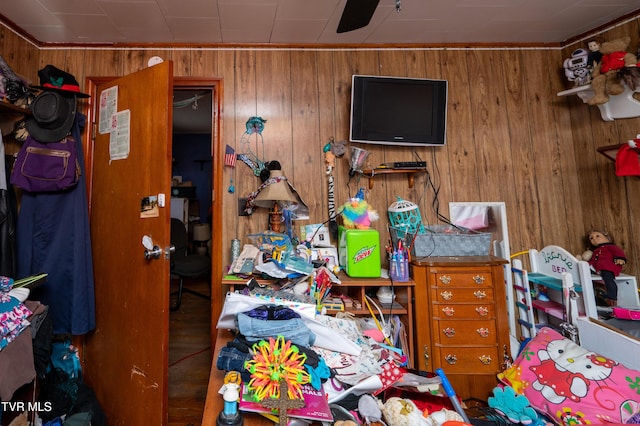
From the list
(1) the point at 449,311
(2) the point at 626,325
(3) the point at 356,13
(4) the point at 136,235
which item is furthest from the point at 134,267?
(2) the point at 626,325

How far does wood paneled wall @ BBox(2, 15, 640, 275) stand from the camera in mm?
2115

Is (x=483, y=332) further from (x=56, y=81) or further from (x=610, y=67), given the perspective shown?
(x=56, y=81)

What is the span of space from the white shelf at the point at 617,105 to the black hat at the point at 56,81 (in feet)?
10.9

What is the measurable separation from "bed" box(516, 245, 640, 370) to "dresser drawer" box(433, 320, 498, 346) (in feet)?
1.50

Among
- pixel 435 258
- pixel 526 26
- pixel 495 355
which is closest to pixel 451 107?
pixel 526 26

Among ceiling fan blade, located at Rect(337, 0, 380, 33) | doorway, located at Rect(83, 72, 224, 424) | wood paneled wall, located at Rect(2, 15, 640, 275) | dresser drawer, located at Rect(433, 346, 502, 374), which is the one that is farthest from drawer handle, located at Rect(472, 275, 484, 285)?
doorway, located at Rect(83, 72, 224, 424)

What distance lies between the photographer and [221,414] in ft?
2.43

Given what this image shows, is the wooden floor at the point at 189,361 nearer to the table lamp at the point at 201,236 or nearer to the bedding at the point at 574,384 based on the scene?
the table lamp at the point at 201,236

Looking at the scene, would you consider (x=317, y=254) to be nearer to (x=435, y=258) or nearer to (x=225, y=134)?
(x=435, y=258)

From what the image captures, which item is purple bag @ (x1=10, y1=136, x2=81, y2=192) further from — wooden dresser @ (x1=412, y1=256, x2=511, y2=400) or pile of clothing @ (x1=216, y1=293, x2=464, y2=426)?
wooden dresser @ (x1=412, y1=256, x2=511, y2=400)

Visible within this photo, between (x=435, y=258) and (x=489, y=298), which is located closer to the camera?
(x=489, y=298)

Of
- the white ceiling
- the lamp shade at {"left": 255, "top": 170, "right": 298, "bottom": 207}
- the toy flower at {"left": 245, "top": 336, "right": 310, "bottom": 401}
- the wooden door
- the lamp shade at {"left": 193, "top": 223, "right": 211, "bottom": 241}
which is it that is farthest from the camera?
the lamp shade at {"left": 193, "top": 223, "right": 211, "bottom": 241}

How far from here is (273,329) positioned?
0.97 m

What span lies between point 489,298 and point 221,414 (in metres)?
1.56
